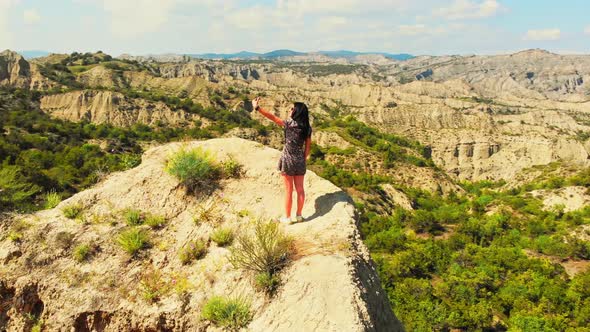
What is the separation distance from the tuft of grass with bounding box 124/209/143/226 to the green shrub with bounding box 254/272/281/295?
287cm

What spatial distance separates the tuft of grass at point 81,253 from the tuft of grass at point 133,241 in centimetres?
47

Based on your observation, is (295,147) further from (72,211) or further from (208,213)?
(72,211)

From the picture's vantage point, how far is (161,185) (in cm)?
720

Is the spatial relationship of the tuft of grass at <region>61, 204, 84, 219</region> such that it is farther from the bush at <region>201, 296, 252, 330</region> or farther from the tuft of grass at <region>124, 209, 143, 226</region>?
the bush at <region>201, 296, 252, 330</region>

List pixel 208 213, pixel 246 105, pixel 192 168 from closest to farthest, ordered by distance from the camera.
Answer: pixel 208 213
pixel 192 168
pixel 246 105

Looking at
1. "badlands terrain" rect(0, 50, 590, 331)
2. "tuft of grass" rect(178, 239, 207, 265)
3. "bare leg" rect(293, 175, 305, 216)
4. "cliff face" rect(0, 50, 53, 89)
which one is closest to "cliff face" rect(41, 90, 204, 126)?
"badlands terrain" rect(0, 50, 590, 331)

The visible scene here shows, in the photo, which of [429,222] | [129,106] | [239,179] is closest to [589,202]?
[429,222]

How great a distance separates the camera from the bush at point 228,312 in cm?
456

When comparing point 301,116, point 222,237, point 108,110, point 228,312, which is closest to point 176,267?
point 222,237

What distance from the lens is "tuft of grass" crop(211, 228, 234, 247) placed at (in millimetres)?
5816

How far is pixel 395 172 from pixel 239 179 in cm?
6652

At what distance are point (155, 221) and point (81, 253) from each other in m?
1.19

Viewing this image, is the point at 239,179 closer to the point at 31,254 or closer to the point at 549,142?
the point at 31,254

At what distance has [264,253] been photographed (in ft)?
16.4
